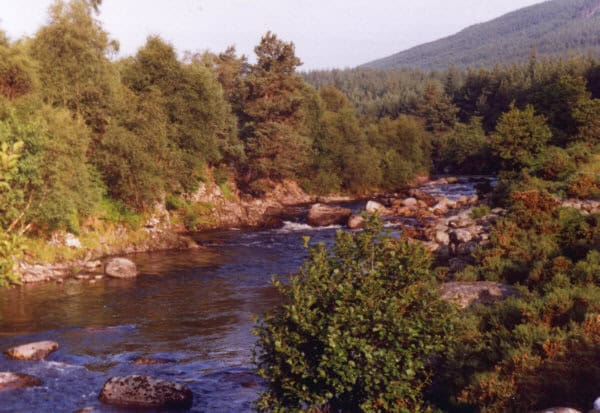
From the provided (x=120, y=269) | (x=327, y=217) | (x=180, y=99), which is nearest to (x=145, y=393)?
(x=120, y=269)

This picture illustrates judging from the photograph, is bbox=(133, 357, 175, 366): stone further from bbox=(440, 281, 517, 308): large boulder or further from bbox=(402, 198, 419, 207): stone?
bbox=(402, 198, 419, 207): stone

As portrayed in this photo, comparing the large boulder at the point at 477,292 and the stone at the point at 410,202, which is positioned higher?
the large boulder at the point at 477,292

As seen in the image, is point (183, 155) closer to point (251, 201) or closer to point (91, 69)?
point (91, 69)

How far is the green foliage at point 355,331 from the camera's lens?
1081cm

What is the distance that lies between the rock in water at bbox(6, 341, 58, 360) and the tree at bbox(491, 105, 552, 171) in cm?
3619

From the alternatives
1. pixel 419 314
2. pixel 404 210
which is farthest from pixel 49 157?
pixel 404 210

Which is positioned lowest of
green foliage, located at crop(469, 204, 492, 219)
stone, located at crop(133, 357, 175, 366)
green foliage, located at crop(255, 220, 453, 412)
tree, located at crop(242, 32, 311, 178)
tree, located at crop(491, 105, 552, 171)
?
stone, located at crop(133, 357, 175, 366)

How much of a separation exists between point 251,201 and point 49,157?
3144cm

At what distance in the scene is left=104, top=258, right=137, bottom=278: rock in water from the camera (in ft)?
110

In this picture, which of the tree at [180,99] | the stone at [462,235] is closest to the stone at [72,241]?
the tree at [180,99]

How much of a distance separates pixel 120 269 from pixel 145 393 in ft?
57.6

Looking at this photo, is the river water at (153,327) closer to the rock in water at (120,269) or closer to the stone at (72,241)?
the rock in water at (120,269)

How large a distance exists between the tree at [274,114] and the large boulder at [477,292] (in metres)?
44.9

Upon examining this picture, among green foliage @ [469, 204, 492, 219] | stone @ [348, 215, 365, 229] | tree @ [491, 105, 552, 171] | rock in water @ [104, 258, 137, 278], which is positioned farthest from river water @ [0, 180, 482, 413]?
tree @ [491, 105, 552, 171]
